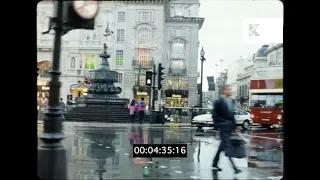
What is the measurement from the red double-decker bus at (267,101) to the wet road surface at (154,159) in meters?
0.14

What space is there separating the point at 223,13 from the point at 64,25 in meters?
1.16

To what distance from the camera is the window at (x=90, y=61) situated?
299cm

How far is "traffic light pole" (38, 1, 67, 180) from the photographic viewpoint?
2770 mm

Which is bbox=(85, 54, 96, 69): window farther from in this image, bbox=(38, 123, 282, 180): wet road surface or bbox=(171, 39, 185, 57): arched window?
bbox=(171, 39, 185, 57): arched window

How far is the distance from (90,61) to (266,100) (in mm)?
1415

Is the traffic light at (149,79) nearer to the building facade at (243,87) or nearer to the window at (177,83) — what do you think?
the window at (177,83)

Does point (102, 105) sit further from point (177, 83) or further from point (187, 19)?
point (187, 19)

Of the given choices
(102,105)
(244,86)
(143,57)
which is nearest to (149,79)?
(143,57)

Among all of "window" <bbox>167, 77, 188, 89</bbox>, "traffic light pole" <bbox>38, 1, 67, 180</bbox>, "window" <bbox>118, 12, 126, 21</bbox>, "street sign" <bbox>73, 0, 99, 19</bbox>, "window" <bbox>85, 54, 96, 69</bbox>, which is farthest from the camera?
"window" <bbox>167, 77, 188, 89</bbox>

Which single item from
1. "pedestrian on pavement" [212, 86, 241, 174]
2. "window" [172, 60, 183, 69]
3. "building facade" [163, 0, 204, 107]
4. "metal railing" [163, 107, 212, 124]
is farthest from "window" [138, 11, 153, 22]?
"pedestrian on pavement" [212, 86, 241, 174]

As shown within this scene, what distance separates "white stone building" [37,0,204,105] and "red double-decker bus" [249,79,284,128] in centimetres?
50

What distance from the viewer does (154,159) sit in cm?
293
